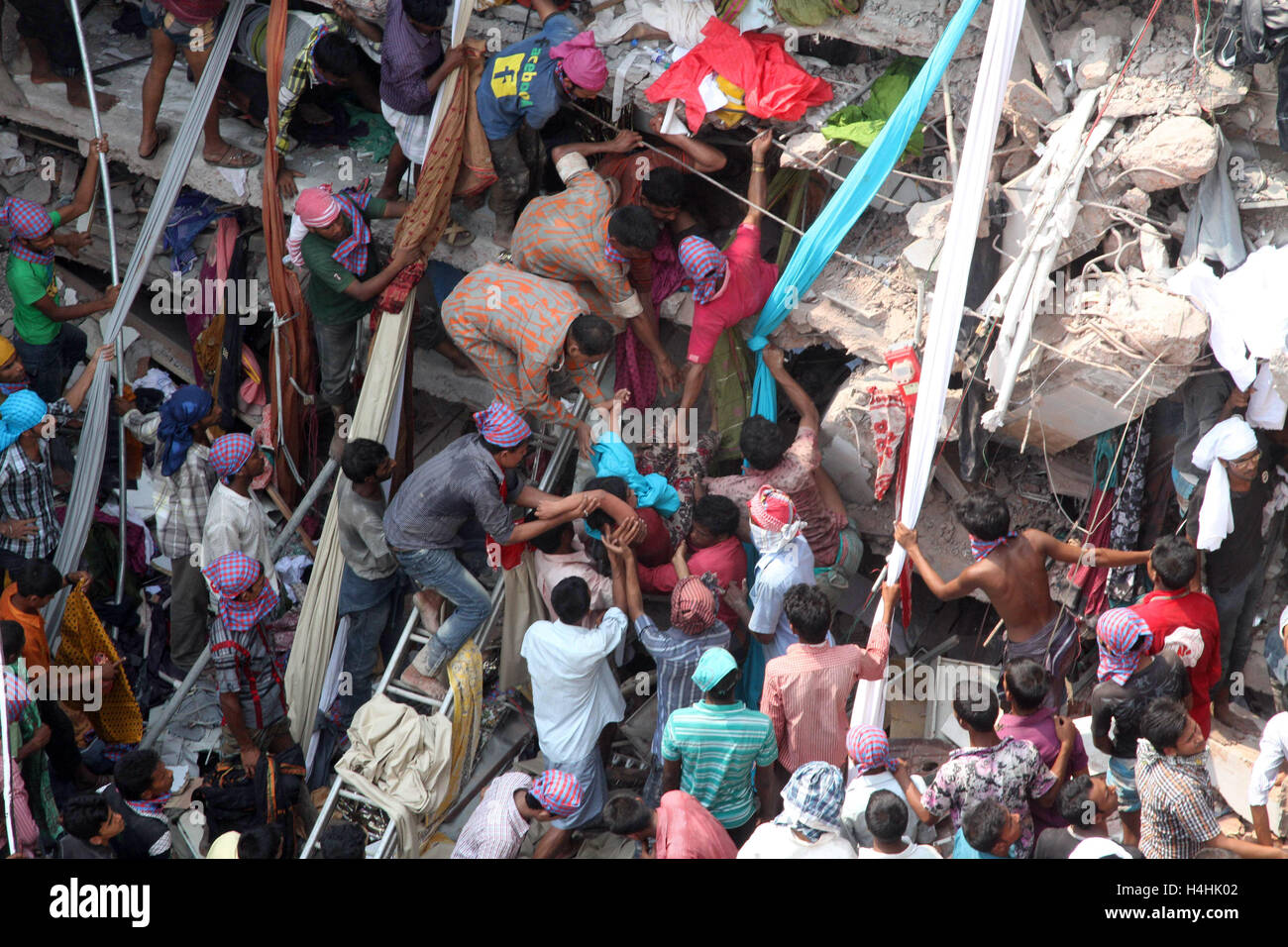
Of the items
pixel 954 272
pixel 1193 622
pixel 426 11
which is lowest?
pixel 1193 622

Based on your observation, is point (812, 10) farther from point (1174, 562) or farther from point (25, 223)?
point (25, 223)

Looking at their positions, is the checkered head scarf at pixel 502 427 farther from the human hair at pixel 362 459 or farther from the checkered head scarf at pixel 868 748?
the checkered head scarf at pixel 868 748

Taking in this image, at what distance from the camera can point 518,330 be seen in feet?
19.6

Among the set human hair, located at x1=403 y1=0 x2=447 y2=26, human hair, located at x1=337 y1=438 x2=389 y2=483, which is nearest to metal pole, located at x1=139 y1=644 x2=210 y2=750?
human hair, located at x1=337 y1=438 x2=389 y2=483

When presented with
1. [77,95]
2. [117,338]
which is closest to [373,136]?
[77,95]

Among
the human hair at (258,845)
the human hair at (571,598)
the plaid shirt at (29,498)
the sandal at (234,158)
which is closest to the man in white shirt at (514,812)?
the human hair at (571,598)

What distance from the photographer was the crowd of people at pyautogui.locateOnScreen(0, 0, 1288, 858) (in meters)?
4.73

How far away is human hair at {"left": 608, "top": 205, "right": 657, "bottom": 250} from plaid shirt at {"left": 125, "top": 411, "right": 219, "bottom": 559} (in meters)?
2.29

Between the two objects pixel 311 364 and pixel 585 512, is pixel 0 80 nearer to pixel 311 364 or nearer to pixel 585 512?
pixel 311 364

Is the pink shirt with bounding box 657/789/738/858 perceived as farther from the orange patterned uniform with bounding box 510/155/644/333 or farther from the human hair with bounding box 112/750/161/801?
Result: the orange patterned uniform with bounding box 510/155/644/333

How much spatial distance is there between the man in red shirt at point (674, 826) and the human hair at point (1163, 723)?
1.46 metres

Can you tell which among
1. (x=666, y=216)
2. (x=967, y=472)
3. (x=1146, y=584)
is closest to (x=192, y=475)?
(x=666, y=216)

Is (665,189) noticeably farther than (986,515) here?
Yes

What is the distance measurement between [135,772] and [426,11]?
3.49m
